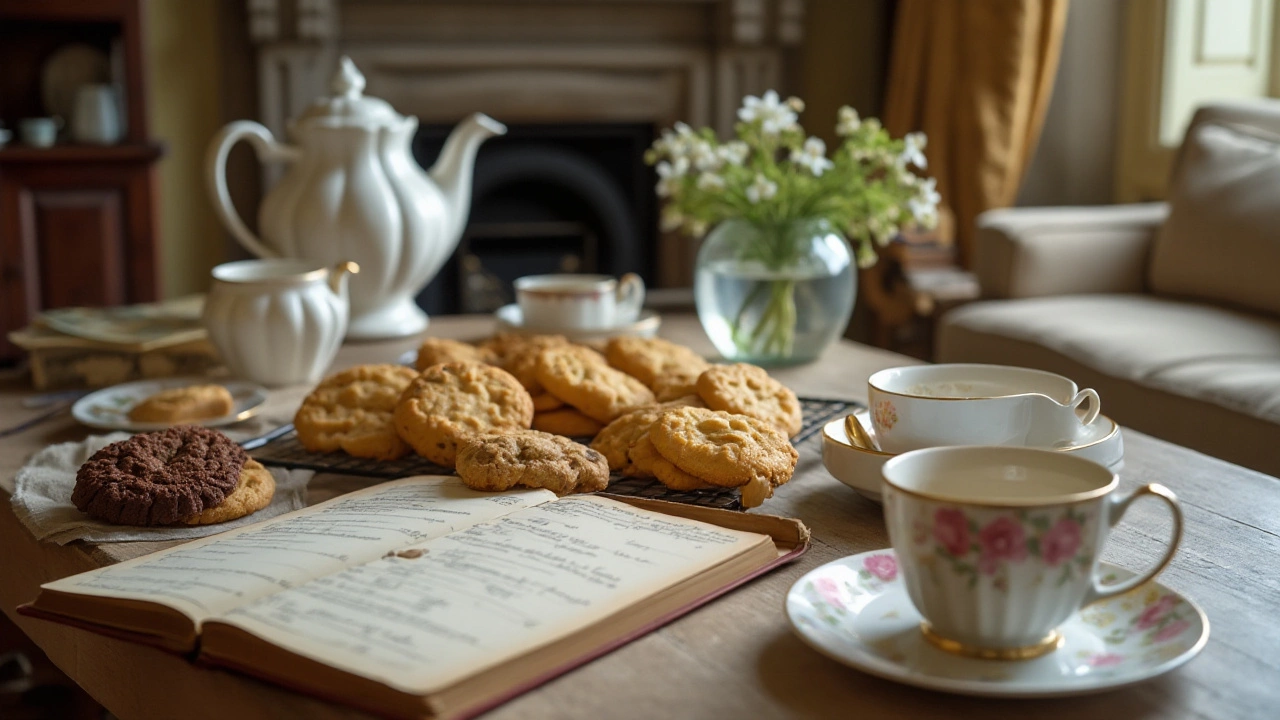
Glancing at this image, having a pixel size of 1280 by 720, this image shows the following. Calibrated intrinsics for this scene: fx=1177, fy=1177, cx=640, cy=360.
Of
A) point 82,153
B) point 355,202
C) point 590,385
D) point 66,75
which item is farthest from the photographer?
point 66,75

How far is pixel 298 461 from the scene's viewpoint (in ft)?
3.36

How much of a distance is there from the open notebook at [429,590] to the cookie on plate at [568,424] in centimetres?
22

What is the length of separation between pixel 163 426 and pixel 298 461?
7.9 inches

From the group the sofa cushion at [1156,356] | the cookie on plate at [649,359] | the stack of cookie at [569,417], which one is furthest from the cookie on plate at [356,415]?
the sofa cushion at [1156,356]

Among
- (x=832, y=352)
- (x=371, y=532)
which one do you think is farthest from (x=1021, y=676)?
(x=832, y=352)

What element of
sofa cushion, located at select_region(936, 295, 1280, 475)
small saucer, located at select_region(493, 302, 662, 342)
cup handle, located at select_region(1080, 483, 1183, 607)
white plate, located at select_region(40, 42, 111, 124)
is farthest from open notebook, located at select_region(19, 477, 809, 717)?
white plate, located at select_region(40, 42, 111, 124)

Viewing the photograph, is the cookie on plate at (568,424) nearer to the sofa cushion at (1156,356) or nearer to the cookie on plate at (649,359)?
the cookie on plate at (649,359)

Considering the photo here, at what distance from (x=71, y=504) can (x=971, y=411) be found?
0.68 metres

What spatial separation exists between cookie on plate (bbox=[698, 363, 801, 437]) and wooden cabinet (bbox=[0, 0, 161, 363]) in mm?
2276

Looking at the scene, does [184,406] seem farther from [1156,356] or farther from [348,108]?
[1156,356]

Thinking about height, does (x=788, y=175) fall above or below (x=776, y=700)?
above

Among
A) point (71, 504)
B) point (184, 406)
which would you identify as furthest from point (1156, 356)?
point (71, 504)

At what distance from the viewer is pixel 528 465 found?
0.89 meters

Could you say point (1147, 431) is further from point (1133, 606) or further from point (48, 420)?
point (48, 420)
